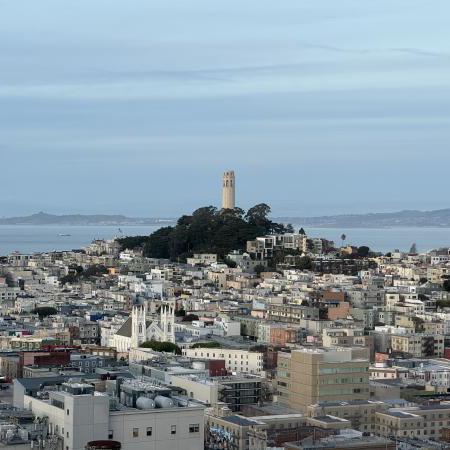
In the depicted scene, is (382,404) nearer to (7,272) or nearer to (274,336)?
(274,336)

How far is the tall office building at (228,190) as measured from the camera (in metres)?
104

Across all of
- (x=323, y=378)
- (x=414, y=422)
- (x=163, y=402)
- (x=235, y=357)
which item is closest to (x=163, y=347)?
(x=235, y=357)

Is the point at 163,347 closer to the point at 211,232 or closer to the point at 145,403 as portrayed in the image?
the point at 145,403

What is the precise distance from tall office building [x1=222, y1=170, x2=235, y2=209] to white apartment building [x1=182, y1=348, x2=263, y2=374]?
54230mm

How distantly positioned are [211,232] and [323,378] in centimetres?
5009

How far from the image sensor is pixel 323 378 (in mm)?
39406

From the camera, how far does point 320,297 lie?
65.6 meters

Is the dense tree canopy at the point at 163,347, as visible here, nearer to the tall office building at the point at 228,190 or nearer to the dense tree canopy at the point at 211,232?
the dense tree canopy at the point at 211,232

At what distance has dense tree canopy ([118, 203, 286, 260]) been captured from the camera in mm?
87750

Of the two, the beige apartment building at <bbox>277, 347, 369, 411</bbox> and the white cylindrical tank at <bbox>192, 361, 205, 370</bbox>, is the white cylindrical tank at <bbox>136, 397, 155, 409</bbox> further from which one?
the white cylindrical tank at <bbox>192, 361, 205, 370</bbox>

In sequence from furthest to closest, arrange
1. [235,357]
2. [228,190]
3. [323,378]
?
[228,190]
[235,357]
[323,378]

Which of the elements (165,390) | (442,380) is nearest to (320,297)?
(442,380)

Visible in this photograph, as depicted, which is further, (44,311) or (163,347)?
(44,311)

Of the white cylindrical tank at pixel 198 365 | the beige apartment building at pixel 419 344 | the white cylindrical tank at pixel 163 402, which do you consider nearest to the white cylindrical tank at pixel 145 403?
the white cylindrical tank at pixel 163 402
